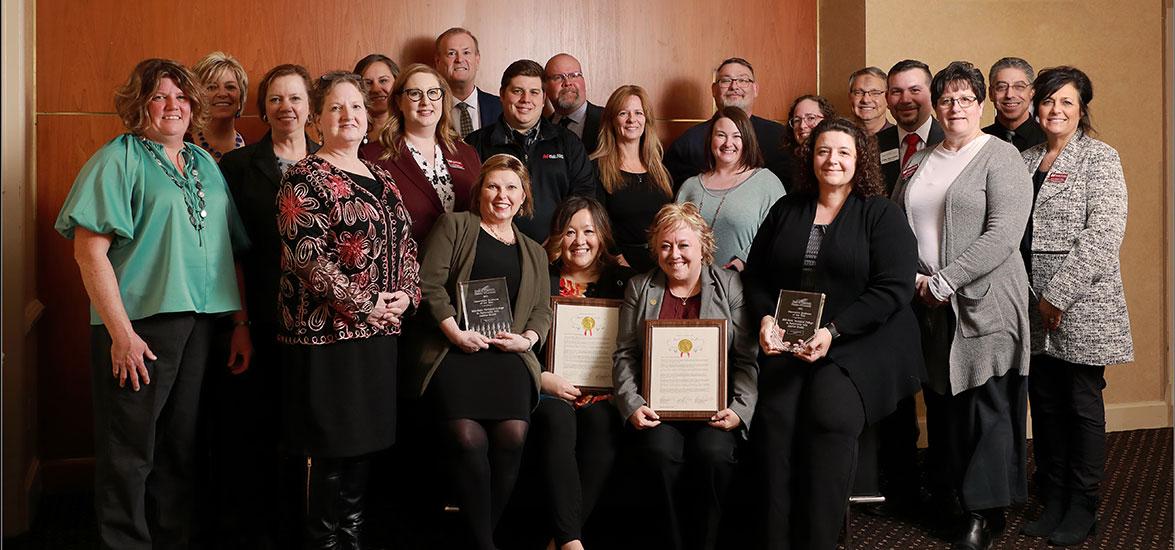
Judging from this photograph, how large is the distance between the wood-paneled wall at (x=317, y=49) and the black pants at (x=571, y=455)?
234cm

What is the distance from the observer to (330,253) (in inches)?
115

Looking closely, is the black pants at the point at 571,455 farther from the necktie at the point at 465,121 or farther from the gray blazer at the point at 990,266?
the necktie at the point at 465,121

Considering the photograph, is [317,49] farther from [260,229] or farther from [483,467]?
[483,467]

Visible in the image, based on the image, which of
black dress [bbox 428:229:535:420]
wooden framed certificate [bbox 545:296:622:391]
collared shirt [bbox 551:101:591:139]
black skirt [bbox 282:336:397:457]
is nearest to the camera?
black skirt [bbox 282:336:397:457]

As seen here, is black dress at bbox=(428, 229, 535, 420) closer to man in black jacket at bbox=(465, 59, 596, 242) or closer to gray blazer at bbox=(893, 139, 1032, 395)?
man in black jacket at bbox=(465, 59, 596, 242)

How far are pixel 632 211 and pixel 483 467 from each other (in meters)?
1.42

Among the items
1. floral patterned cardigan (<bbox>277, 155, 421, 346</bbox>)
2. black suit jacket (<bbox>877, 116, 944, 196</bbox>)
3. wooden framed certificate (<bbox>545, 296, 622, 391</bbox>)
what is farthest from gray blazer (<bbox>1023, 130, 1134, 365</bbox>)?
floral patterned cardigan (<bbox>277, 155, 421, 346</bbox>)

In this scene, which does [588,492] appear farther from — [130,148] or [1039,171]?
[1039,171]

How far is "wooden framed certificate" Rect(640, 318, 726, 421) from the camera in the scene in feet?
10.7

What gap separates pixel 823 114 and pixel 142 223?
2828mm

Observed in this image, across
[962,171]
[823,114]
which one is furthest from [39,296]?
[962,171]

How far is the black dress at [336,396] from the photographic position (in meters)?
2.98

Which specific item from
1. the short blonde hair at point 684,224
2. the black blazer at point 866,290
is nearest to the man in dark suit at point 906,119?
the black blazer at point 866,290

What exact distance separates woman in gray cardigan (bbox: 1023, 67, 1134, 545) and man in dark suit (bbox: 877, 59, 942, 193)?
638 mm
